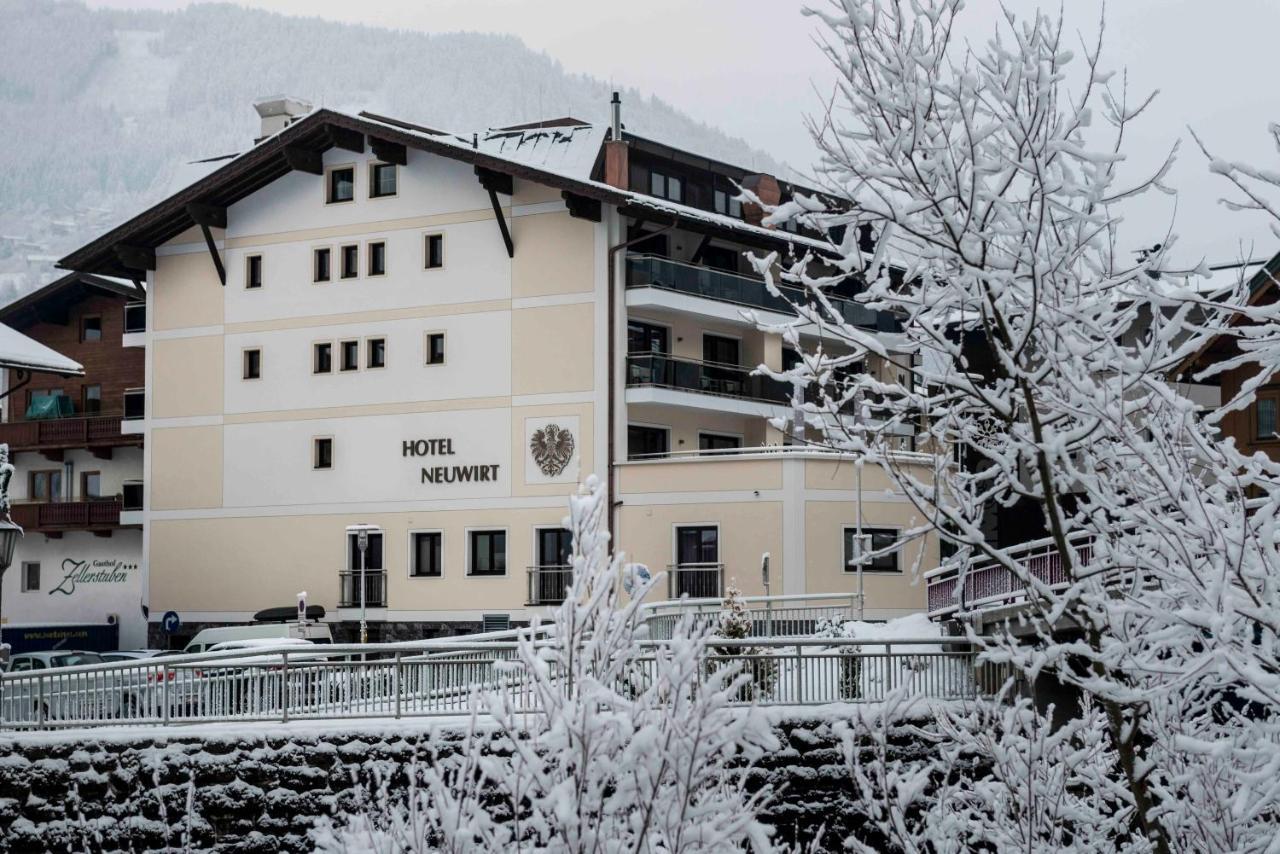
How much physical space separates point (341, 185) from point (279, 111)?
738cm

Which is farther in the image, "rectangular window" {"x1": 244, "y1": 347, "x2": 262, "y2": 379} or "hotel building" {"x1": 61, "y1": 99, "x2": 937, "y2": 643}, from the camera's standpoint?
"rectangular window" {"x1": 244, "y1": 347, "x2": 262, "y2": 379}

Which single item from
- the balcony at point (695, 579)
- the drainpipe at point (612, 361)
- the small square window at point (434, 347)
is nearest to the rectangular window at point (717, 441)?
the drainpipe at point (612, 361)

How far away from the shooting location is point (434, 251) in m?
41.6

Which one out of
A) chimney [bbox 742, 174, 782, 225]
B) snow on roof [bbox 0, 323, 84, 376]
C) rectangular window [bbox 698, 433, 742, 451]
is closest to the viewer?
snow on roof [bbox 0, 323, 84, 376]

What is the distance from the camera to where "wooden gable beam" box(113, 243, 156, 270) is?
44219 mm

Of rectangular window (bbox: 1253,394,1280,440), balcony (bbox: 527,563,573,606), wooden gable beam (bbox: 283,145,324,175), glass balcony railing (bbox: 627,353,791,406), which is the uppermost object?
wooden gable beam (bbox: 283,145,324,175)

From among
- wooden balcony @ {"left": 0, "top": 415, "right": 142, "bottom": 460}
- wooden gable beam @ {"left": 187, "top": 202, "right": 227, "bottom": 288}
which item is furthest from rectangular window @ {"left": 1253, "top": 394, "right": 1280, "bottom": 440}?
wooden balcony @ {"left": 0, "top": 415, "right": 142, "bottom": 460}

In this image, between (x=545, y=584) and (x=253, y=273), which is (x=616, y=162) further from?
(x=545, y=584)

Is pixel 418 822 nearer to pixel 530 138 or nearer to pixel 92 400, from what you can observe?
pixel 530 138

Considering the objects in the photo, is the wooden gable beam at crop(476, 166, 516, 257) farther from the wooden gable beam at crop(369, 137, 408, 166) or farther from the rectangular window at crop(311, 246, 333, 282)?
the rectangular window at crop(311, 246, 333, 282)

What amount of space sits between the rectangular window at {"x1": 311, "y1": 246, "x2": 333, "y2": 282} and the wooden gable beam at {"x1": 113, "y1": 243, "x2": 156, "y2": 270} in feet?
15.8

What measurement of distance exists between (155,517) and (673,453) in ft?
44.4

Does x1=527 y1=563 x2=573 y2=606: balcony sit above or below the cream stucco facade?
below

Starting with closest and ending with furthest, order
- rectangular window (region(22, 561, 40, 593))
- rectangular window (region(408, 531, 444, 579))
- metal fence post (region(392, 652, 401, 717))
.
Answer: metal fence post (region(392, 652, 401, 717))
rectangular window (region(408, 531, 444, 579))
rectangular window (region(22, 561, 40, 593))
